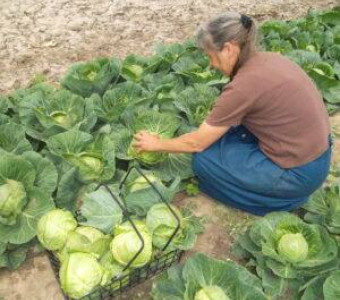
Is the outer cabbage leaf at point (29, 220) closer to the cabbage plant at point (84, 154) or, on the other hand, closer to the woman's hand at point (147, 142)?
the cabbage plant at point (84, 154)

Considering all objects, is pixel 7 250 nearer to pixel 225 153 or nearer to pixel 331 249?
pixel 225 153

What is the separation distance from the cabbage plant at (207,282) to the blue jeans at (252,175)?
83 centimetres

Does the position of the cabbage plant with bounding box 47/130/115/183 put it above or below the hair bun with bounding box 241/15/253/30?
below

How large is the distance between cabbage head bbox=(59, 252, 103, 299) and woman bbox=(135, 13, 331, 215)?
3.56ft

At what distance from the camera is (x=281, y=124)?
371 centimetres

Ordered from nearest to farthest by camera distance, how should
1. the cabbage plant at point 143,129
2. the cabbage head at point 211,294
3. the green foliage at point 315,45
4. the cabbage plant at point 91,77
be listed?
the cabbage head at point 211,294
the cabbage plant at point 143,129
the cabbage plant at point 91,77
the green foliage at point 315,45

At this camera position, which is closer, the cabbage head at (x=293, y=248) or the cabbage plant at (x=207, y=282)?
the cabbage plant at (x=207, y=282)

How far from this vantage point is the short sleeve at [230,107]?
11.5 feet

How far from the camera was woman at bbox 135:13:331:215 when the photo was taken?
353 centimetres

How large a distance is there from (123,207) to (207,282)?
0.80 meters

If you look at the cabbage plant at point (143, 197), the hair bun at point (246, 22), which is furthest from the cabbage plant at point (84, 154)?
the hair bun at point (246, 22)

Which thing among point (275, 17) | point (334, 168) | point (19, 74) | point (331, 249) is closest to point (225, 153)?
point (331, 249)

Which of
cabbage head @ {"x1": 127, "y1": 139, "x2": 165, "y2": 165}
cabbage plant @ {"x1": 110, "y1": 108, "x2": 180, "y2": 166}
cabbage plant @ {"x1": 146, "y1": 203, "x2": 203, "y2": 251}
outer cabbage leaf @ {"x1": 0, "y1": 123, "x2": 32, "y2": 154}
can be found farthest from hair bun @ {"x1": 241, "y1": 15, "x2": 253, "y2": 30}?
outer cabbage leaf @ {"x1": 0, "y1": 123, "x2": 32, "y2": 154}

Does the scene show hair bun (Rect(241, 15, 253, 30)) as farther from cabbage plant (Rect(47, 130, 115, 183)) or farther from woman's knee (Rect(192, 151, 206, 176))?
cabbage plant (Rect(47, 130, 115, 183))
